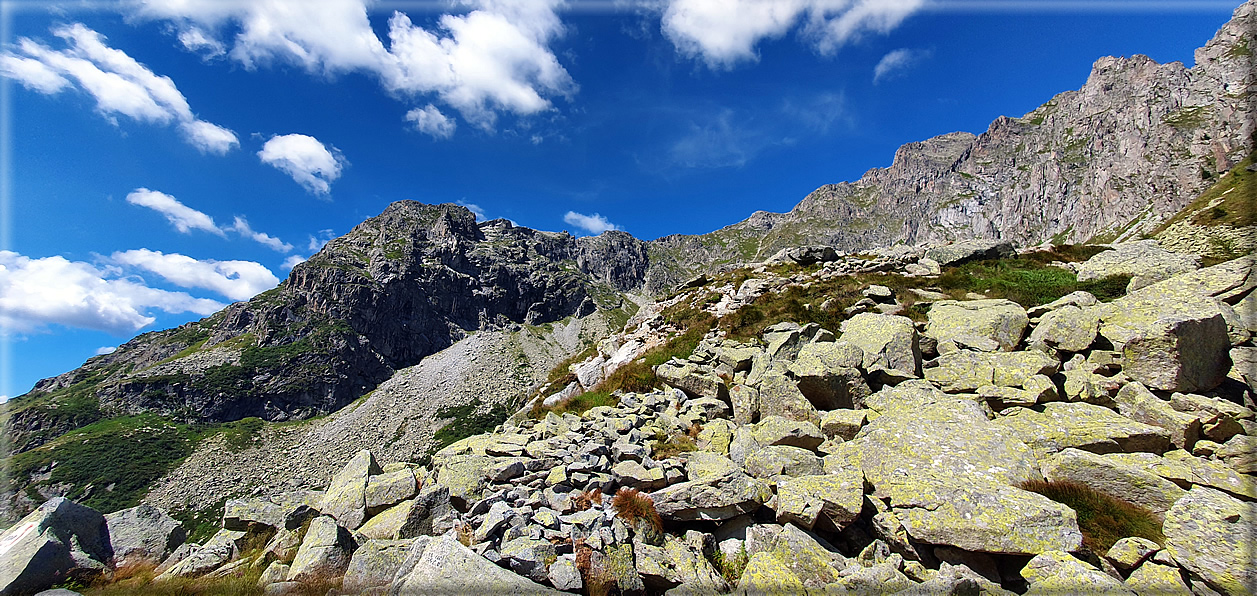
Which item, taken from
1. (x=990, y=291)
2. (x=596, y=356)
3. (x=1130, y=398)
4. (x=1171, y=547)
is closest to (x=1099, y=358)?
(x=1130, y=398)

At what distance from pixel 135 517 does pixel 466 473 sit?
7.63 metres

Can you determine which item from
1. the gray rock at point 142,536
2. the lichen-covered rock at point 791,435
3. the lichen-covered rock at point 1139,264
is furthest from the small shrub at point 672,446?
the lichen-covered rock at point 1139,264

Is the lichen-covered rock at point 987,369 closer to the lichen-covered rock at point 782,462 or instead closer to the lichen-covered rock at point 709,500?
the lichen-covered rock at point 782,462

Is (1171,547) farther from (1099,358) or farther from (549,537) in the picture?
(549,537)

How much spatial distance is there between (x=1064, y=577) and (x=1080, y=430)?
13.0 ft

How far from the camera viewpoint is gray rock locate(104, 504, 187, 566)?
8.53 m

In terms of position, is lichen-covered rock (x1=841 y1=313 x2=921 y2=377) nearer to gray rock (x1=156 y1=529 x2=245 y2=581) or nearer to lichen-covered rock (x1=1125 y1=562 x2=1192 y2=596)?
lichen-covered rock (x1=1125 y1=562 x2=1192 y2=596)

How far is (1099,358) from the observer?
31.1 ft

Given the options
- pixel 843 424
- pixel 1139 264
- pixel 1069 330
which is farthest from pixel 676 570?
pixel 1139 264

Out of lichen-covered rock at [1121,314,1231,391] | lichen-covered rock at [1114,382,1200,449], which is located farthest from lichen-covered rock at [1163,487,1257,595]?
lichen-covered rock at [1121,314,1231,391]

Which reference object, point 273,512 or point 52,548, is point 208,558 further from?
point 52,548

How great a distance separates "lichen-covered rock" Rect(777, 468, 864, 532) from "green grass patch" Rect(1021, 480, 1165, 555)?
277 centimetres

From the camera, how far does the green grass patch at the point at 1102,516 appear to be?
6039 mm

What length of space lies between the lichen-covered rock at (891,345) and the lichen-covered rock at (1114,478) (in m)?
4.36
